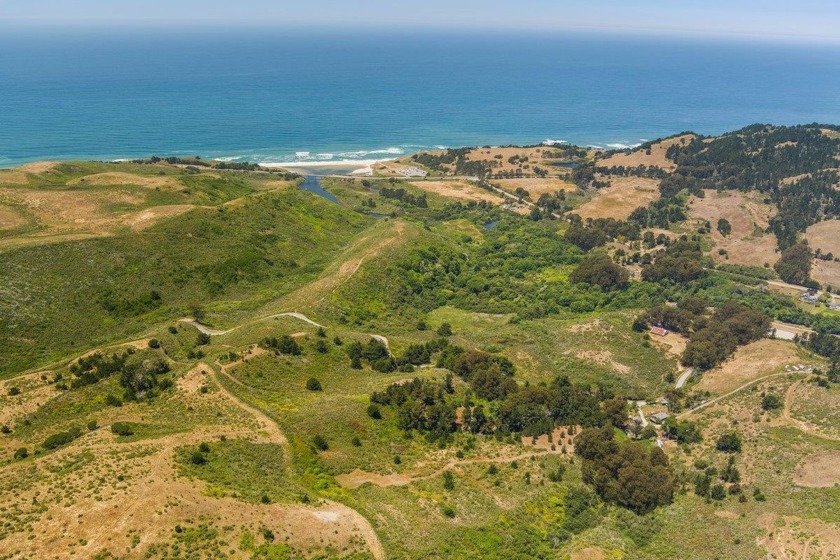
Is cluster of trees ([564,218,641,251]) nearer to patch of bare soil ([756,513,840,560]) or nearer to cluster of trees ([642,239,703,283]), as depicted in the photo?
cluster of trees ([642,239,703,283])

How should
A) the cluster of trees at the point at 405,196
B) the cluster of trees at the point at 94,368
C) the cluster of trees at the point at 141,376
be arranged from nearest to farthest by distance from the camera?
the cluster of trees at the point at 141,376 < the cluster of trees at the point at 94,368 < the cluster of trees at the point at 405,196

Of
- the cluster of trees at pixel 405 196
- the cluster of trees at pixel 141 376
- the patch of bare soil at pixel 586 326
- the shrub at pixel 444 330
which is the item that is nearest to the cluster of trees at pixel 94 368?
the cluster of trees at pixel 141 376

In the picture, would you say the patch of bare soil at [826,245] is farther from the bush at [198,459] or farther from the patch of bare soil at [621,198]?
the bush at [198,459]

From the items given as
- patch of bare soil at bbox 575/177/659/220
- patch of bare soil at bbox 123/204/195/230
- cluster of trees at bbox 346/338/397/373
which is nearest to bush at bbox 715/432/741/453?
cluster of trees at bbox 346/338/397/373

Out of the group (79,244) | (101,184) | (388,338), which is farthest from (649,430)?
(101,184)

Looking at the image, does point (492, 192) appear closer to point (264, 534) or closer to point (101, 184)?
point (101, 184)

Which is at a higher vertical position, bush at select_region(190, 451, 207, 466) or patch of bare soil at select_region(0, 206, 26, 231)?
patch of bare soil at select_region(0, 206, 26, 231)
